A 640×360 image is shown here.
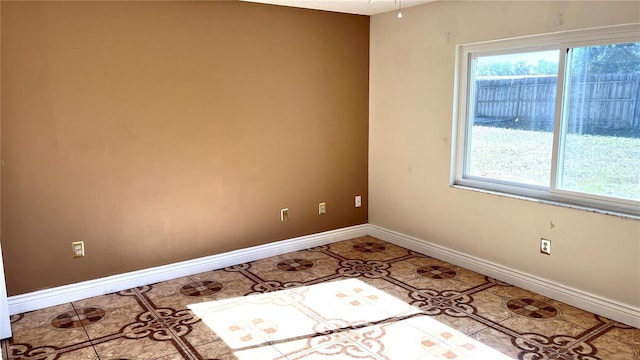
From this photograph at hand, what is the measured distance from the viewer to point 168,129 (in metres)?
3.74

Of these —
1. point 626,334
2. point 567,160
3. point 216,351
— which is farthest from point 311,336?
point 567,160

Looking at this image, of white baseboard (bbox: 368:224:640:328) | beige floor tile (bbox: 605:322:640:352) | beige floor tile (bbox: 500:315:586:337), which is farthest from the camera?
white baseboard (bbox: 368:224:640:328)

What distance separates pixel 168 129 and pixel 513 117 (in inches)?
106

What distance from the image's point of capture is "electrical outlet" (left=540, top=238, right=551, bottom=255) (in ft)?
11.3

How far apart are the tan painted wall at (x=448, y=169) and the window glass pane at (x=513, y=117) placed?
0.19 m

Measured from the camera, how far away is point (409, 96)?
436 cm

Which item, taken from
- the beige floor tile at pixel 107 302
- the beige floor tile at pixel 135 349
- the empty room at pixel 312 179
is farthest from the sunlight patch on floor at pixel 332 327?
the beige floor tile at pixel 107 302

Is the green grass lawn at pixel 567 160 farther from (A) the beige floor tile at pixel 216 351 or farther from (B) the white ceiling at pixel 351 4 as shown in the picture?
(A) the beige floor tile at pixel 216 351

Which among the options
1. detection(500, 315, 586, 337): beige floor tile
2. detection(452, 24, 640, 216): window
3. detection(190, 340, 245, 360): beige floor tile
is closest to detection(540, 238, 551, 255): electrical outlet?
detection(452, 24, 640, 216): window

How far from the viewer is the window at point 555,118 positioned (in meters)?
3.01

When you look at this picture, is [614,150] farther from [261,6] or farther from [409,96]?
[261,6]

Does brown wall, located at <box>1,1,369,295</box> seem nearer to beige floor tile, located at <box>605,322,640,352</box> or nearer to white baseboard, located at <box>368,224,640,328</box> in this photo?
white baseboard, located at <box>368,224,640,328</box>

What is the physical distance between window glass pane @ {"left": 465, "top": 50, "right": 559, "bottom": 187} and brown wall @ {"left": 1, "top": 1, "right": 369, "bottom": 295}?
1.26 meters

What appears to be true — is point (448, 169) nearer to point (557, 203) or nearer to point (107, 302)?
point (557, 203)
